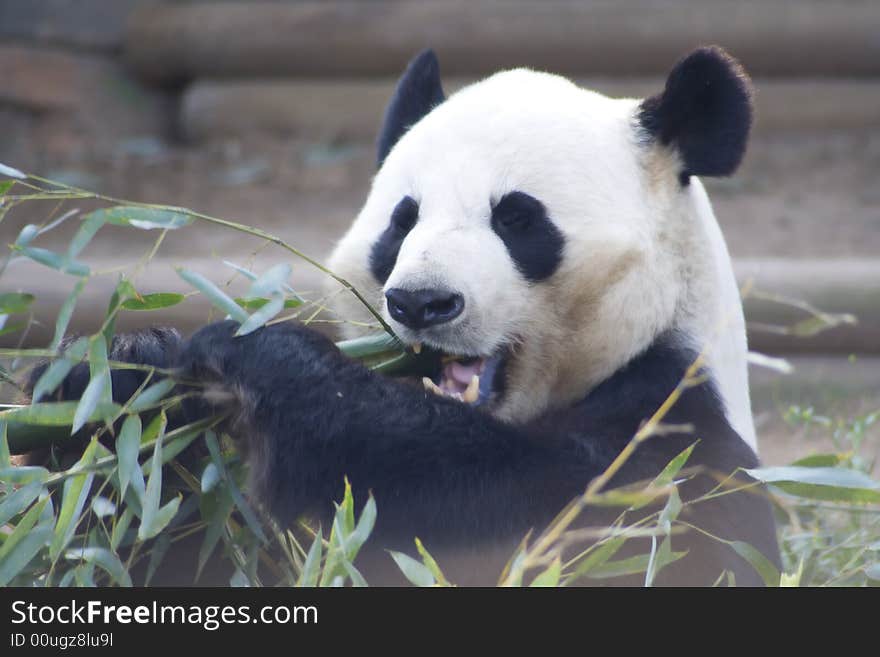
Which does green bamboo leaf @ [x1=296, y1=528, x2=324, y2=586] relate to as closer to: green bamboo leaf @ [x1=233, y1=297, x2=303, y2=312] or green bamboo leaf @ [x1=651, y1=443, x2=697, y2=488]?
green bamboo leaf @ [x1=233, y1=297, x2=303, y2=312]

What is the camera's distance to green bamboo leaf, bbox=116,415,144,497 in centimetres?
192

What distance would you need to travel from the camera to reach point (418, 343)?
7.04 feet

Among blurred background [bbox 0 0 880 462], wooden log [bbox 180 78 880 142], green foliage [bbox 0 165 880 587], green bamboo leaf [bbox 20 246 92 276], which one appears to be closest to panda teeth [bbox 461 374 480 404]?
green foliage [bbox 0 165 880 587]

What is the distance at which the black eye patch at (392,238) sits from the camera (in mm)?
2307

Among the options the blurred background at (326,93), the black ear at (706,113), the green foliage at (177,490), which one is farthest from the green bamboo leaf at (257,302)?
the blurred background at (326,93)

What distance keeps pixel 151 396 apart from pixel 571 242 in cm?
82

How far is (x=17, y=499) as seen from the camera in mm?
1938

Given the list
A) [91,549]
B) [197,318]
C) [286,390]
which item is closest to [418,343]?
[286,390]

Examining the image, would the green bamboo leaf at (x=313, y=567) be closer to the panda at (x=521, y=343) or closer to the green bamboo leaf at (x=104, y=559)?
the panda at (x=521, y=343)

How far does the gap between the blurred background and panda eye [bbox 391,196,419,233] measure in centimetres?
249

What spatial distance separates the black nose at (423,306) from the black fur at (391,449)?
114 millimetres

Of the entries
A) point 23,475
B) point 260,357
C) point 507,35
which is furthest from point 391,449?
point 507,35

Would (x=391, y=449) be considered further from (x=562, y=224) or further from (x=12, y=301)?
(x=12, y=301)
